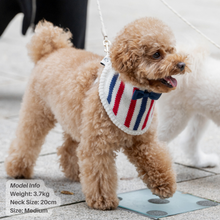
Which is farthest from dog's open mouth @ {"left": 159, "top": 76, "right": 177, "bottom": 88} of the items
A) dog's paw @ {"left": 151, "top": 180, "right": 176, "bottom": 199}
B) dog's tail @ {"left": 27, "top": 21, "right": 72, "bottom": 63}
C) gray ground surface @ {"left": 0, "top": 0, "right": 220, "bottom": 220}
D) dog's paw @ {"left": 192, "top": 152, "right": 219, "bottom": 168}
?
dog's paw @ {"left": 192, "top": 152, "right": 219, "bottom": 168}

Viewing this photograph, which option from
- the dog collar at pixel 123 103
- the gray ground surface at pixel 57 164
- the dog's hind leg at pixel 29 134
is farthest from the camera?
the dog's hind leg at pixel 29 134

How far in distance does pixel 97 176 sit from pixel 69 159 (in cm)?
90

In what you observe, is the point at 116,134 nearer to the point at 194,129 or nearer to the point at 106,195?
the point at 106,195

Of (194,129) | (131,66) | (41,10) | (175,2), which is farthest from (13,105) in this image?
(175,2)

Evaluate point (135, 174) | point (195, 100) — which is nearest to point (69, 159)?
point (135, 174)

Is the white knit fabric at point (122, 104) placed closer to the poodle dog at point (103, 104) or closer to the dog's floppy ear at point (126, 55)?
the poodle dog at point (103, 104)

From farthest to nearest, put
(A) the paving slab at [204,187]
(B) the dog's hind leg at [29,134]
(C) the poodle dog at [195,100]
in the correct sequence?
(C) the poodle dog at [195,100]
(B) the dog's hind leg at [29,134]
(A) the paving slab at [204,187]

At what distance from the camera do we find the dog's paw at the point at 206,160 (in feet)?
14.0

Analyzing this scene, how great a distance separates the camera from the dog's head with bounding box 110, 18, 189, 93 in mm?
2605

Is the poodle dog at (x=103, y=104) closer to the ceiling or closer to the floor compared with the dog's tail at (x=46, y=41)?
closer to the floor

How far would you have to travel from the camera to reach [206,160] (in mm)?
4273

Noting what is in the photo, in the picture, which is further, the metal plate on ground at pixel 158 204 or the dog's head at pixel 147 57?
the metal plate on ground at pixel 158 204

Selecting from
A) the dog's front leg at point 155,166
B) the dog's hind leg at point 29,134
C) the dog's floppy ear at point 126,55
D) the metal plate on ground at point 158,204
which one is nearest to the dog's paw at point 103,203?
the metal plate on ground at point 158,204

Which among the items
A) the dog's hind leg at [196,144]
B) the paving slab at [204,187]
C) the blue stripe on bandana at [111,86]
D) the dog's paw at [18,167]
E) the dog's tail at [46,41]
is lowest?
the paving slab at [204,187]
